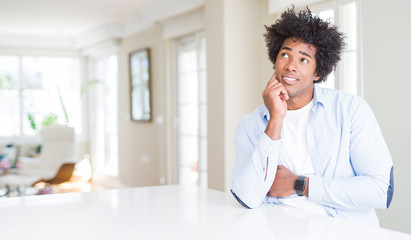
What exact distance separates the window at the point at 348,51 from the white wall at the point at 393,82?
19 centimetres

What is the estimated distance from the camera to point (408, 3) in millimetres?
3068

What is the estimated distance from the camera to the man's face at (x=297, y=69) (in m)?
1.71

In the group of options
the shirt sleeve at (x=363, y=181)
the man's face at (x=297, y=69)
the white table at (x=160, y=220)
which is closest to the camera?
the white table at (x=160, y=220)

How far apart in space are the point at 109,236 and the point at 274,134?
2.27ft

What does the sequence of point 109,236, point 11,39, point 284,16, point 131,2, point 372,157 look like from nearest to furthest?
1. point 109,236
2. point 372,157
3. point 284,16
4. point 131,2
5. point 11,39

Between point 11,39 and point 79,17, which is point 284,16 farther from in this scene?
point 11,39

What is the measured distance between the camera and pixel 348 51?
359 cm

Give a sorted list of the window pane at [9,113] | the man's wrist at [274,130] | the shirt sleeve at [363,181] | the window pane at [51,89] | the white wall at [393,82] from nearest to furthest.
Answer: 1. the shirt sleeve at [363,181]
2. the man's wrist at [274,130]
3. the white wall at [393,82]
4. the window pane at [9,113]
5. the window pane at [51,89]

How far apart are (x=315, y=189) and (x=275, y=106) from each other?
319mm

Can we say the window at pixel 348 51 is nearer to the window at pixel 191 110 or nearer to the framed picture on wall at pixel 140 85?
the window at pixel 191 110

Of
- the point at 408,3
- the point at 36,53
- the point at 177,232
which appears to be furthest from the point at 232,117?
the point at 36,53

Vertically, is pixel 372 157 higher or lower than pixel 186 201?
higher

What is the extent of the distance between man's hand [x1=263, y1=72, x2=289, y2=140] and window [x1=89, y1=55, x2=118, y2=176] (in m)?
6.26

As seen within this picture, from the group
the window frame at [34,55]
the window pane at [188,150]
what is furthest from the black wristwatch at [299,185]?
the window frame at [34,55]
